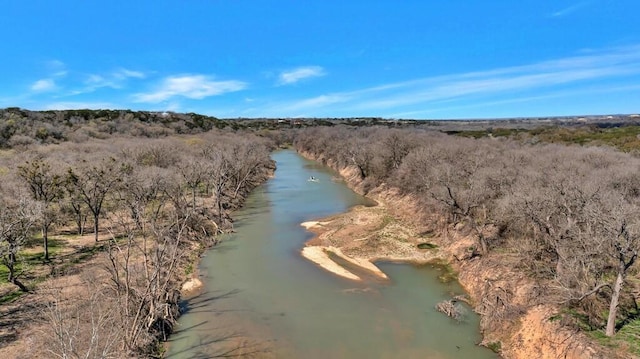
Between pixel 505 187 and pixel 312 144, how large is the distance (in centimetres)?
7852

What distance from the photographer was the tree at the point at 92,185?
29469 mm

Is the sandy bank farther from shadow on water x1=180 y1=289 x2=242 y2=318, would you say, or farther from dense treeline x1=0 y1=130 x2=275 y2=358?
dense treeline x1=0 y1=130 x2=275 y2=358

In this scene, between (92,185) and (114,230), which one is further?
(114,230)

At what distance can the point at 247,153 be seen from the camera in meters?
56.1

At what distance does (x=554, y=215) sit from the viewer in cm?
2178

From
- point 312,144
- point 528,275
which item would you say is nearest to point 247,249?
point 528,275

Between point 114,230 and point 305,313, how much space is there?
62.5 ft

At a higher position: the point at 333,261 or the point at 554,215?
the point at 554,215

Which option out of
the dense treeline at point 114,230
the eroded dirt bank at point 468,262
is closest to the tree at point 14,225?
the dense treeline at point 114,230

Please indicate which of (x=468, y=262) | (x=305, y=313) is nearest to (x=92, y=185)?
(x=305, y=313)

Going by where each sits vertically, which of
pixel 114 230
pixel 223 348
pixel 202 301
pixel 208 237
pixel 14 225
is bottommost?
pixel 223 348

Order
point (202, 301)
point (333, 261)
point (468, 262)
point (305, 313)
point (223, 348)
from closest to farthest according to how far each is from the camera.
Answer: point (223, 348) → point (305, 313) → point (202, 301) → point (468, 262) → point (333, 261)

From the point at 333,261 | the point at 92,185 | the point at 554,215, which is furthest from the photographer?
the point at 92,185

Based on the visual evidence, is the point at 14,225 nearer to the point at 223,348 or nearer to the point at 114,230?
the point at 114,230
